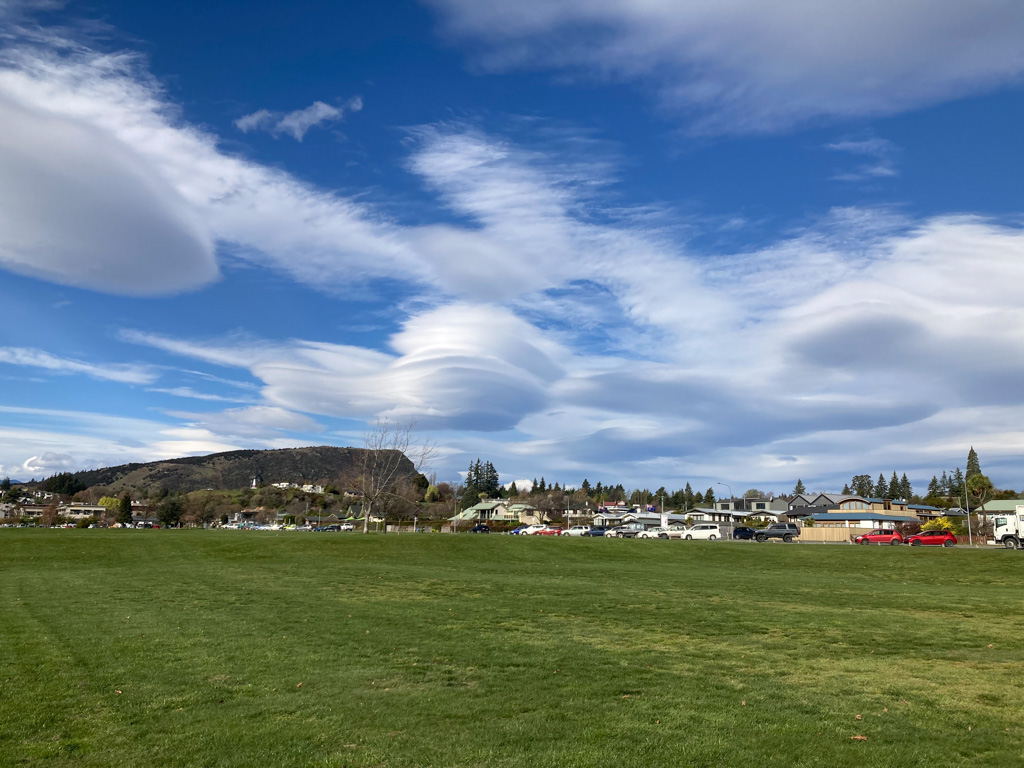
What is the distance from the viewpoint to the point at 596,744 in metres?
7.27

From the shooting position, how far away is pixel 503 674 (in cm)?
1060

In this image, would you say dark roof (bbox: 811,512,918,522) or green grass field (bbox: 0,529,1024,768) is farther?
dark roof (bbox: 811,512,918,522)

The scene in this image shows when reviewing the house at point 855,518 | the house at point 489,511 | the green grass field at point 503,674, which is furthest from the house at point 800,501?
the green grass field at point 503,674

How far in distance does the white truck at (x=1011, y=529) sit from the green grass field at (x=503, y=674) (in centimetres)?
3562

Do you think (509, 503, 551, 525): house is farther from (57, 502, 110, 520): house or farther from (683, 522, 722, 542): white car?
(57, 502, 110, 520): house

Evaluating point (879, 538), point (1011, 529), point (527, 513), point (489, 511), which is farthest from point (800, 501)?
point (1011, 529)

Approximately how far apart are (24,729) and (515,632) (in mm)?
8842

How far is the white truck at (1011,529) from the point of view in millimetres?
52741

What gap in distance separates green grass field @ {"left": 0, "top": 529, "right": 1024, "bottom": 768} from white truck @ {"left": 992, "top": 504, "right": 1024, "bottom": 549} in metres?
35.6

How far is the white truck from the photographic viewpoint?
2076 inches

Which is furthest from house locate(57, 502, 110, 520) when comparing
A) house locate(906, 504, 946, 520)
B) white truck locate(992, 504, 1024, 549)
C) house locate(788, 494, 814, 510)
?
white truck locate(992, 504, 1024, 549)

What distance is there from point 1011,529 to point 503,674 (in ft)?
192

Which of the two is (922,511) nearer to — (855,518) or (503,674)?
(855,518)

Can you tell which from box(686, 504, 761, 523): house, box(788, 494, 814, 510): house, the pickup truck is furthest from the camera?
box(788, 494, 814, 510): house
